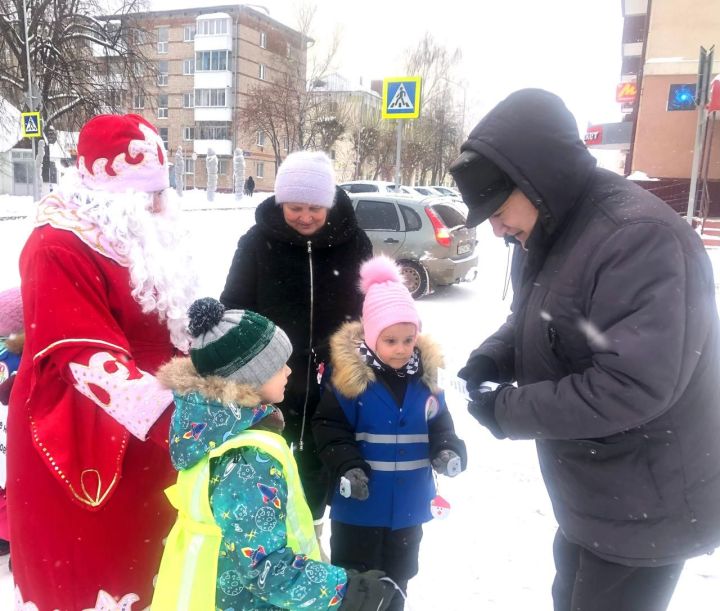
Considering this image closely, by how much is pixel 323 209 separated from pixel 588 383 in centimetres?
164

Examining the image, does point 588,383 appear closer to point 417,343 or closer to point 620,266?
point 620,266

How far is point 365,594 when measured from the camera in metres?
1.43

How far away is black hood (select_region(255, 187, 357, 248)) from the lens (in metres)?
2.69

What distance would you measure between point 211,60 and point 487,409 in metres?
57.9

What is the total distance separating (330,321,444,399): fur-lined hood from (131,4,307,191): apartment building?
48.9 m

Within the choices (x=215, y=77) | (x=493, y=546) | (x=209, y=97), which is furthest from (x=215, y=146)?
(x=493, y=546)

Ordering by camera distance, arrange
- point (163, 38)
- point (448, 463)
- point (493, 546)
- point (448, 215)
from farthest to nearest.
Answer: point (163, 38)
point (448, 215)
point (493, 546)
point (448, 463)

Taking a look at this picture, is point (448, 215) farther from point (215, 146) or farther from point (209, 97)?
point (209, 97)

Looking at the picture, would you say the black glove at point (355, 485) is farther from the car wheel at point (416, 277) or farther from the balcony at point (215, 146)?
the balcony at point (215, 146)

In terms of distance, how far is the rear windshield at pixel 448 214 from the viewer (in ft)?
31.2

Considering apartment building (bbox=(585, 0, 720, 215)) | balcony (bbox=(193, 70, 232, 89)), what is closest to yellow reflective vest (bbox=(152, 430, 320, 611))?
apartment building (bbox=(585, 0, 720, 215))

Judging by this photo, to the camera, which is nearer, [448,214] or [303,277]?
[303,277]

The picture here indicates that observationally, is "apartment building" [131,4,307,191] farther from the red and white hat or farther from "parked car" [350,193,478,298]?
the red and white hat

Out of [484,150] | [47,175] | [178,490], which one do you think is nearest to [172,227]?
[178,490]
